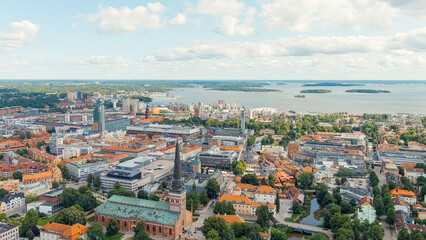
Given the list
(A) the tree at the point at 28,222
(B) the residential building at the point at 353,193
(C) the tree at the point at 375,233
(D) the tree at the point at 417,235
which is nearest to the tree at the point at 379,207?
(B) the residential building at the point at 353,193

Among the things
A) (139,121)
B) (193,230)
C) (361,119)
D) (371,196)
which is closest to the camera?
(193,230)

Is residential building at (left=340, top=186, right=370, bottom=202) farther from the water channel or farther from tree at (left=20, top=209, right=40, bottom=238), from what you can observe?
tree at (left=20, top=209, right=40, bottom=238)

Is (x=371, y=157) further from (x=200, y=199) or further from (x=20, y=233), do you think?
(x=20, y=233)

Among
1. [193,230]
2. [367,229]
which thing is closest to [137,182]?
[193,230]

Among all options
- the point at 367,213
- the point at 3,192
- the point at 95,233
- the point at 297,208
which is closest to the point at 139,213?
the point at 95,233

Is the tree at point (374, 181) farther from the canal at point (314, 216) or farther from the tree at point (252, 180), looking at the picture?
the tree at point (252, 180)

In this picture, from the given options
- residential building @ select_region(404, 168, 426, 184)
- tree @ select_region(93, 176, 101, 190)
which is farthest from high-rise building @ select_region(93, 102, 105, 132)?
residential building @ select_region(404, 168, 426, 184)
